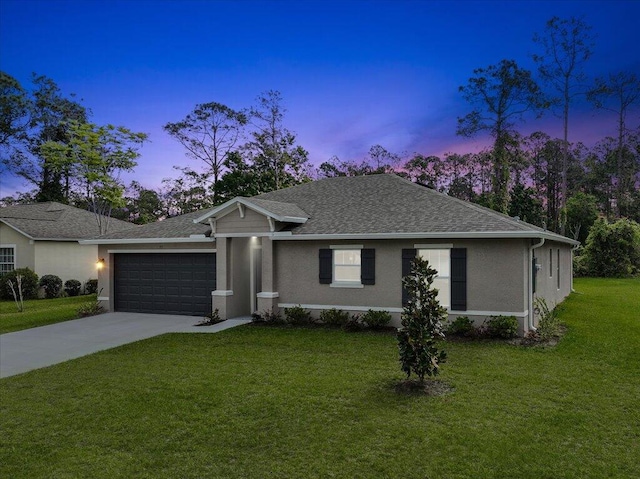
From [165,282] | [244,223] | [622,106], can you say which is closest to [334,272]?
[244,223]

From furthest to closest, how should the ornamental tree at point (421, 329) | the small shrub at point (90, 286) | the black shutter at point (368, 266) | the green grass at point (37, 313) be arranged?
the small shrub at point (90, 286)
the green grass at point (37, 313)
the black shutter at point (368, 266)
the ornamental tree at point (421, 329)

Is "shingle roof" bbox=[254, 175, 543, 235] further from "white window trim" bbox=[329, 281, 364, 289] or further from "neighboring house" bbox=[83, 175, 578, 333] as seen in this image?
"white window trim" bbox=[329, 281, 364, 289]

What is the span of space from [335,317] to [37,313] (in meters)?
12.4

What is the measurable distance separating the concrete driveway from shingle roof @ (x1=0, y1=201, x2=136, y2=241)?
786 cm

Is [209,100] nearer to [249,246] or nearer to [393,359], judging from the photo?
[249,246]

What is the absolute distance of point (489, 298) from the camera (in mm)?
11281

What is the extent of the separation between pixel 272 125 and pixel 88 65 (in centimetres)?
1487

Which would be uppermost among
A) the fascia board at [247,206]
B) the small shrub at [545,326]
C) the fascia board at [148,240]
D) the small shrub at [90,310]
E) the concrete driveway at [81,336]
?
the fascia board at [247,206]

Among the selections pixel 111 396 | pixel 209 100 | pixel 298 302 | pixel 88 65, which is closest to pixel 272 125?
pixel 209 100

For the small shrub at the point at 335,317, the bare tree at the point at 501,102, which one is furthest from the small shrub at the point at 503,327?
the bare tree at the point at 501,102

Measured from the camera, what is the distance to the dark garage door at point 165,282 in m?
15.2

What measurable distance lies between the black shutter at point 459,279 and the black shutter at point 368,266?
227 cm

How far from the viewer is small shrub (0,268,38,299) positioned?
21.1m

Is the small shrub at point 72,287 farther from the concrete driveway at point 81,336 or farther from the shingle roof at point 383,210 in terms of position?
the shingle roof at point 383,210
